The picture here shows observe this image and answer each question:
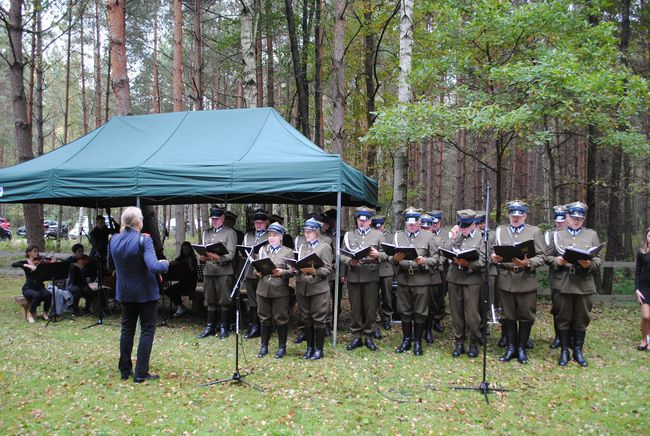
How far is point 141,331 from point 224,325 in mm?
2133

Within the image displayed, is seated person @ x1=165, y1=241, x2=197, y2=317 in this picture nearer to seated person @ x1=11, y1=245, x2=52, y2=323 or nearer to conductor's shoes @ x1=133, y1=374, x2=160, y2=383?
seated person @ x1=11, y1=245, x2=52, y2=323

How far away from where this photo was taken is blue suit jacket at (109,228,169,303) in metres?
4.67

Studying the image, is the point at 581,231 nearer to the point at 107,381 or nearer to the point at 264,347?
the point at 264,347

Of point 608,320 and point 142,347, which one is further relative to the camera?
point 608,320

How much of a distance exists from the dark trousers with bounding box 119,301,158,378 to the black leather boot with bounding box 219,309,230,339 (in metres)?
1.92

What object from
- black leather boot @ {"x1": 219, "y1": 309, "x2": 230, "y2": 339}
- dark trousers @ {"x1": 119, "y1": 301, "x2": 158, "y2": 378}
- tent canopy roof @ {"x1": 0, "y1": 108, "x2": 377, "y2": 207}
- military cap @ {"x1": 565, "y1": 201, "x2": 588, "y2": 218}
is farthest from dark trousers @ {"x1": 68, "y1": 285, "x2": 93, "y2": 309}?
military cap @ {"x1": 565, "y1": 201, "x2": 588, "y2": 218}

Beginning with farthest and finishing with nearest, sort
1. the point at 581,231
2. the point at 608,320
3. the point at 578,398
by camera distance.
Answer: the point at 608,320
the point at 581,231
the point at 578,398

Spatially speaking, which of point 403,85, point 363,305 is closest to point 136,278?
point 363,305

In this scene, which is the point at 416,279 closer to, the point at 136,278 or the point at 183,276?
the point at 136,278

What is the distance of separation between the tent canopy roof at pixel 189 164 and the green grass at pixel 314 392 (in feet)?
7.28

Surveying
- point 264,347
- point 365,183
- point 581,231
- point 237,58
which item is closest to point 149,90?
point 237,58

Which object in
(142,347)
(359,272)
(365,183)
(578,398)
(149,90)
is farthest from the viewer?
(149,90)

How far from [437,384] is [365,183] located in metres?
3.58

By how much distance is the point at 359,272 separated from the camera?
617 cm
